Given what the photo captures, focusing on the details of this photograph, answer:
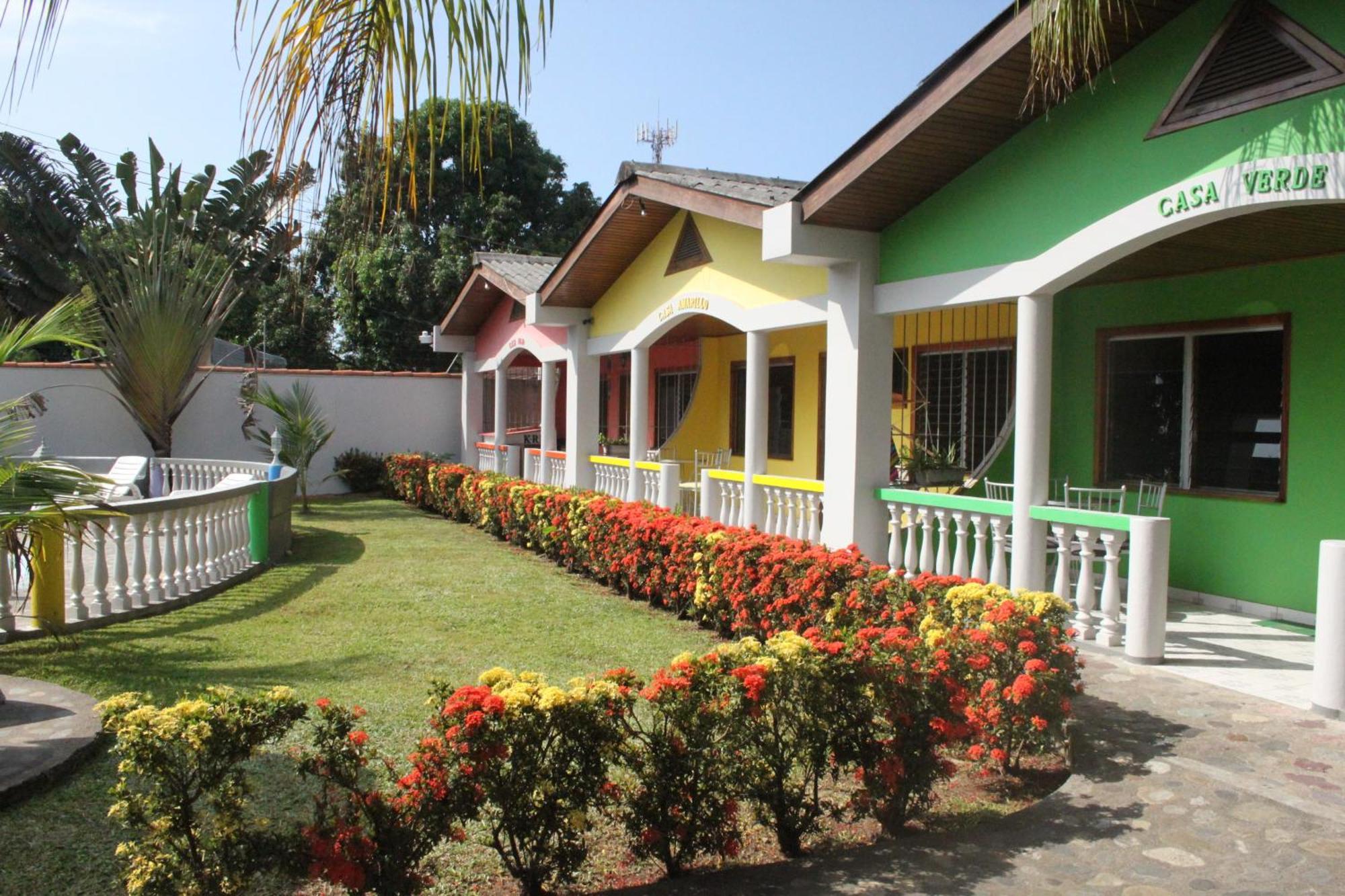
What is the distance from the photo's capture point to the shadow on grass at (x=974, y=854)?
3.82m

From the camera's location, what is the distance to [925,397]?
1204 centimetres

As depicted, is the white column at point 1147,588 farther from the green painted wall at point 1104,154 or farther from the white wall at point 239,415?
the white wall at point 239,415

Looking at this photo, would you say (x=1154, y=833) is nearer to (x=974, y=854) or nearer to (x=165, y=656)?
Result: (x=974, y=854)

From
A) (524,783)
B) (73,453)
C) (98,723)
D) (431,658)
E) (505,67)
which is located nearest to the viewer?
(505,67)

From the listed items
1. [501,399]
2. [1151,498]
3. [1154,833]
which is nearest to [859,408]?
[1151,498]

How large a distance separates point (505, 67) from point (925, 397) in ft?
34.5

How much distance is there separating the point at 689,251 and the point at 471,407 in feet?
34.1

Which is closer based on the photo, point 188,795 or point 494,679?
point 188,795

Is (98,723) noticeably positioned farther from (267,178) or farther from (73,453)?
(73,453)

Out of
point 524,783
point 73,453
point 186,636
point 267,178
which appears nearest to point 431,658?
point 186,636

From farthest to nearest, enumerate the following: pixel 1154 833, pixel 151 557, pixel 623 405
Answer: pixel 623 405 → pixel 151 557 → pixel 1154 833

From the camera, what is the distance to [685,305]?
12.0 m

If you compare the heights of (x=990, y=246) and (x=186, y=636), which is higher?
(x=990, y=246)

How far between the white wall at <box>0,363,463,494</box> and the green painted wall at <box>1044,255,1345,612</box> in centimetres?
1607
